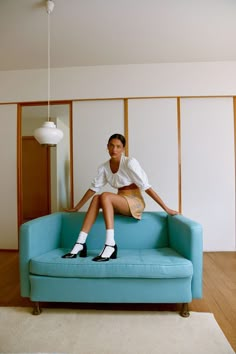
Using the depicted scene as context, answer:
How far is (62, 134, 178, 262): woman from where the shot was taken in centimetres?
172

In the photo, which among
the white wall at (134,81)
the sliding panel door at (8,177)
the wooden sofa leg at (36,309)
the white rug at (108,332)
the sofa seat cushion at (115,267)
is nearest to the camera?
the white rug at (108,332)

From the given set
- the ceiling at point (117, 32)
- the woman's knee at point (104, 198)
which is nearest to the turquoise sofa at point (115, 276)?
the woman's knee at point (104, 198)

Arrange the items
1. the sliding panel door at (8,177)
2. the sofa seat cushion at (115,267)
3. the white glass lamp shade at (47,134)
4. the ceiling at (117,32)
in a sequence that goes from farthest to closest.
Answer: the sliding panel door at (8,177)
the ceiling at (117,32)
the white glass lamp shade at (47,134)
the sofa seat cushion at (115,267)

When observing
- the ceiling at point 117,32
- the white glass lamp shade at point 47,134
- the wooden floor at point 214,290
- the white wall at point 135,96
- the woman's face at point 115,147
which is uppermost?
the ceiling at point 117,32

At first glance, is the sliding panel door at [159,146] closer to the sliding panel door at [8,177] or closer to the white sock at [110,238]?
the white sock at [110,238]

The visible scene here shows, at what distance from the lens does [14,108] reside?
3.16 metres

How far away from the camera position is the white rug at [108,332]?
125cm

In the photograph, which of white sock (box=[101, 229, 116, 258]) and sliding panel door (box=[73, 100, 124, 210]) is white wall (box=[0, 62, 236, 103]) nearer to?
sliding panel door (box=[73, 100, 124, 210])

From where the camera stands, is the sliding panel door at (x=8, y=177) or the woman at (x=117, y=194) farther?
the sliding panel door at (x=8, y=177)

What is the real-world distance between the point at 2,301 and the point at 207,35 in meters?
3.26

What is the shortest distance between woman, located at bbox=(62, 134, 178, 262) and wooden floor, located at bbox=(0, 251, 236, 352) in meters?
0.57

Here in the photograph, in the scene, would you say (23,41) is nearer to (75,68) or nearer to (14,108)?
(75,68)

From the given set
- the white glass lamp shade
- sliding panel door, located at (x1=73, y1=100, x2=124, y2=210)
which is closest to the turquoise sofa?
the white glass lamp shade

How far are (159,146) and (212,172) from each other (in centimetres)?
79
